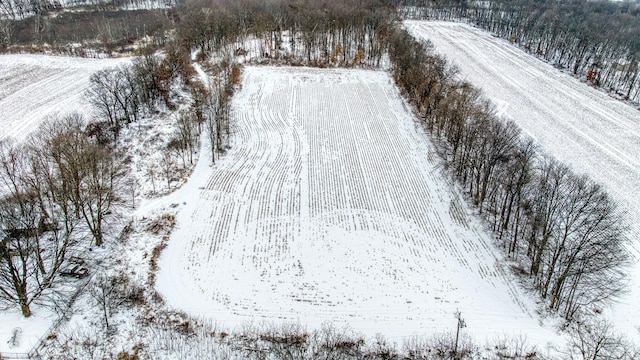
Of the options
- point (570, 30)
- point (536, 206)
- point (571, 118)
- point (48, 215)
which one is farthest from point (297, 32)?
point (536, 206)

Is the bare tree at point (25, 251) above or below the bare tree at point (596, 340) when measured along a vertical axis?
above

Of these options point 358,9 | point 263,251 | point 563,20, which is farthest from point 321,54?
point 563,20

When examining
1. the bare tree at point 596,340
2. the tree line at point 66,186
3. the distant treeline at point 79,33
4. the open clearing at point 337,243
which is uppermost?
the distant treeline at point 79,33

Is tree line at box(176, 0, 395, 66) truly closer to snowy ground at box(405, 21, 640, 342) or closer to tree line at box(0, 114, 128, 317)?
snowy ground at box(405, 21, 640, 342)

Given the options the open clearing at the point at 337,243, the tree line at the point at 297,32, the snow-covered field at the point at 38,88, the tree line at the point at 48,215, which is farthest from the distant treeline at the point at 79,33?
the tree line at the point at 48,215

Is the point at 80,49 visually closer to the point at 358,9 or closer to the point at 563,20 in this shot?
the point at 358,9

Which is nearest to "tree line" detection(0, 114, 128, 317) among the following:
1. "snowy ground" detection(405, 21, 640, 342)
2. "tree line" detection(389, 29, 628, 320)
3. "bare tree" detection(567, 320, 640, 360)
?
"tree line" detection(389, 29, 628, 320)

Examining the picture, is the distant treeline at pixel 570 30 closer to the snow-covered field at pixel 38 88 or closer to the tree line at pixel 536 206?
the tree line at pixel 536 206
